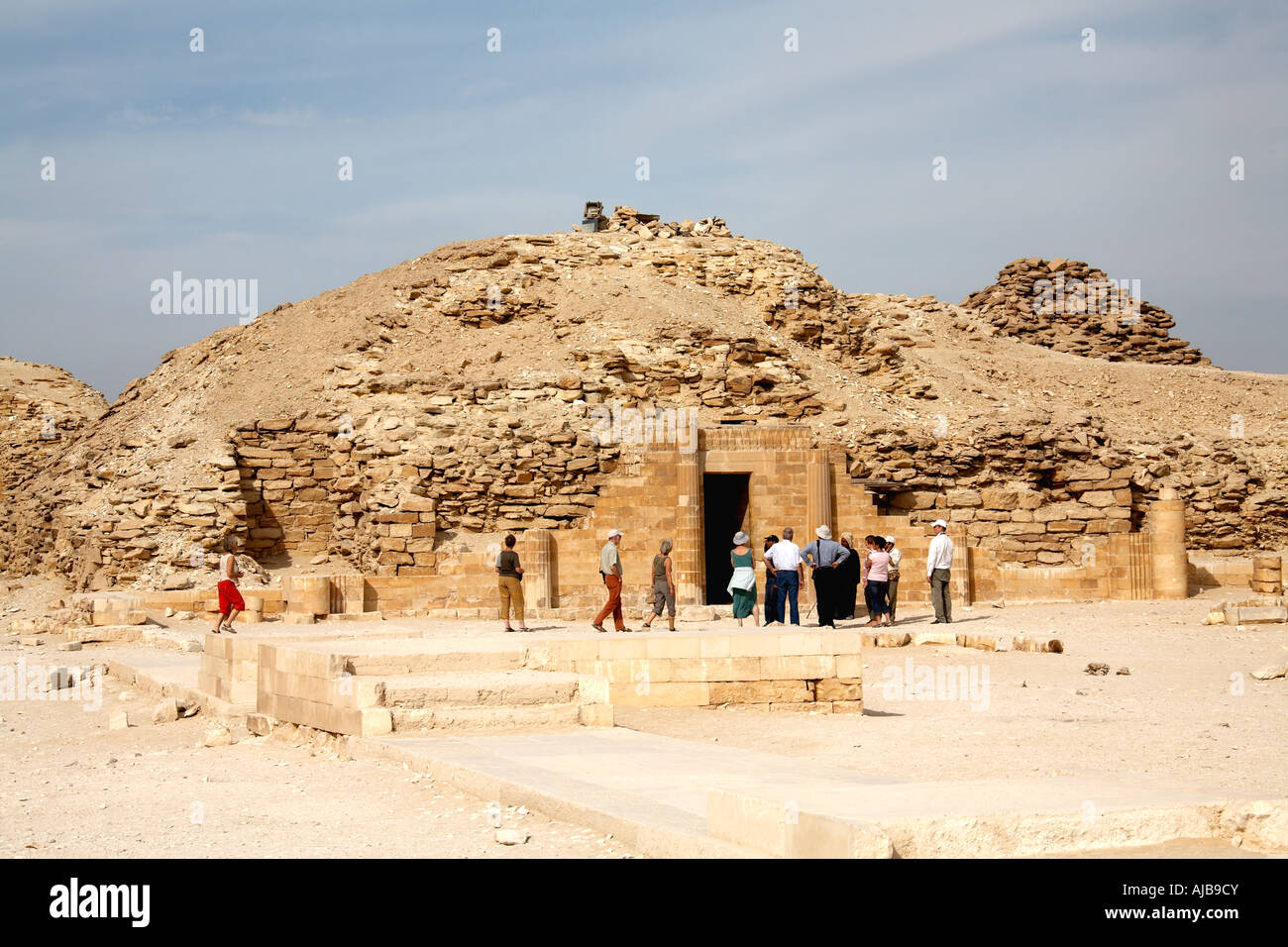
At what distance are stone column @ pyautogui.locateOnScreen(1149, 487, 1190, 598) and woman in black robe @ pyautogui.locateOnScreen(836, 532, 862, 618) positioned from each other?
22.6 ft

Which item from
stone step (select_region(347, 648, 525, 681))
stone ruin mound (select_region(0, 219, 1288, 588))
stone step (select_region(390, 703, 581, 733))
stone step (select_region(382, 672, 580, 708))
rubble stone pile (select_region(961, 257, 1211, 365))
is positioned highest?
rubble stone pile (select_region(961, 257, 1211, 365))

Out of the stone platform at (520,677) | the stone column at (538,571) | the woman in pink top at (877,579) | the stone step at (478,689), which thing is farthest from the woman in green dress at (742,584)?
the stone column at (538,571)

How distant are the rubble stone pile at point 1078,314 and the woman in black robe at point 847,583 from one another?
91.0ft

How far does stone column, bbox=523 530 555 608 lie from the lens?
865 inches

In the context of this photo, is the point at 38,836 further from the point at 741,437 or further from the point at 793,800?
the point at 741,437

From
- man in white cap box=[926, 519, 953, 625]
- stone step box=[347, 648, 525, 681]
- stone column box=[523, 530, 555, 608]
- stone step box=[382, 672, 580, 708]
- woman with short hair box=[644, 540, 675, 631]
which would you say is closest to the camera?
stone step box=[382, 672, 580, 708]

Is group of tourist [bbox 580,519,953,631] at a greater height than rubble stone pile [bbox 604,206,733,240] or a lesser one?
lesser

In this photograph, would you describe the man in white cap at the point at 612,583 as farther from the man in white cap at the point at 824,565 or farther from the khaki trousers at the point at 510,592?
the man in white cap at the point at 824,565

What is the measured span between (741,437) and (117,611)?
1094cm

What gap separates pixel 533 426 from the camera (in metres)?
24.7

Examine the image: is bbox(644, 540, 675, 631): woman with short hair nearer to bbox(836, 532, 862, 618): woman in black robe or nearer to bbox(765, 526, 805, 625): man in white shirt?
bbox(765, 526, 805, 625): man in white shirt

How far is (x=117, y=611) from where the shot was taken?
63.4 ft

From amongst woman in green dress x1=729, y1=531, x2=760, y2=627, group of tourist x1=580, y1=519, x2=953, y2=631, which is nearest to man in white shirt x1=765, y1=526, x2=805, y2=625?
group of tourist x1=580, y1=519, x2=953, y2=631

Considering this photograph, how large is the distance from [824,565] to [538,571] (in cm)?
655
